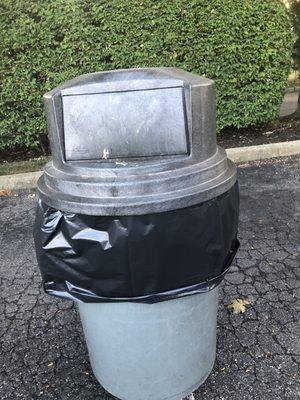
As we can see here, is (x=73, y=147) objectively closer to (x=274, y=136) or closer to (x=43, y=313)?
(x=43, y=313)

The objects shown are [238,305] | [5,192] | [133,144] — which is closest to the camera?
[133,144]

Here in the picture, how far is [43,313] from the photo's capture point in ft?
9.70

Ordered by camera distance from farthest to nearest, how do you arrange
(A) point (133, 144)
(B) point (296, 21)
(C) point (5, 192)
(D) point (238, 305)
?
1. (B) point (296, 21)
2. (C) point (5, 192)
3. (D) point (238, 305)
4. (A) point (133, 144)

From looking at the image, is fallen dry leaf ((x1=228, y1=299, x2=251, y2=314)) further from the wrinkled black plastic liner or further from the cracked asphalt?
the wrinkled black plastic liner

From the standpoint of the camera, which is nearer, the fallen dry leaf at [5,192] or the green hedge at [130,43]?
the green hedge at [130,43]

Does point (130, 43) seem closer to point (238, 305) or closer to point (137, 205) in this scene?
point (238, 305)

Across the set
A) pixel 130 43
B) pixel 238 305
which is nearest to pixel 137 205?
pixel 238 305

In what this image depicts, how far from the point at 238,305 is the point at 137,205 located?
1585 mm

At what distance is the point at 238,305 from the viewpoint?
2857 mm

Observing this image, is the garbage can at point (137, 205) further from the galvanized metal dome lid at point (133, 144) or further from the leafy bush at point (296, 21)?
the leafy bush at point (296, 21)

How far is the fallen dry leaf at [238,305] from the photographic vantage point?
282 centimetres

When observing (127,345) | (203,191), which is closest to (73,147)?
(203,191)

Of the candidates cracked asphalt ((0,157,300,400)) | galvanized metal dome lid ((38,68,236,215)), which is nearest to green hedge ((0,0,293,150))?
cracked asphalt ((0,157,300,400))

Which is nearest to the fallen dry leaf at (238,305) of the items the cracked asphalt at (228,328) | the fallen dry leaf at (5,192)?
the cracked asphalt at (228,328)
